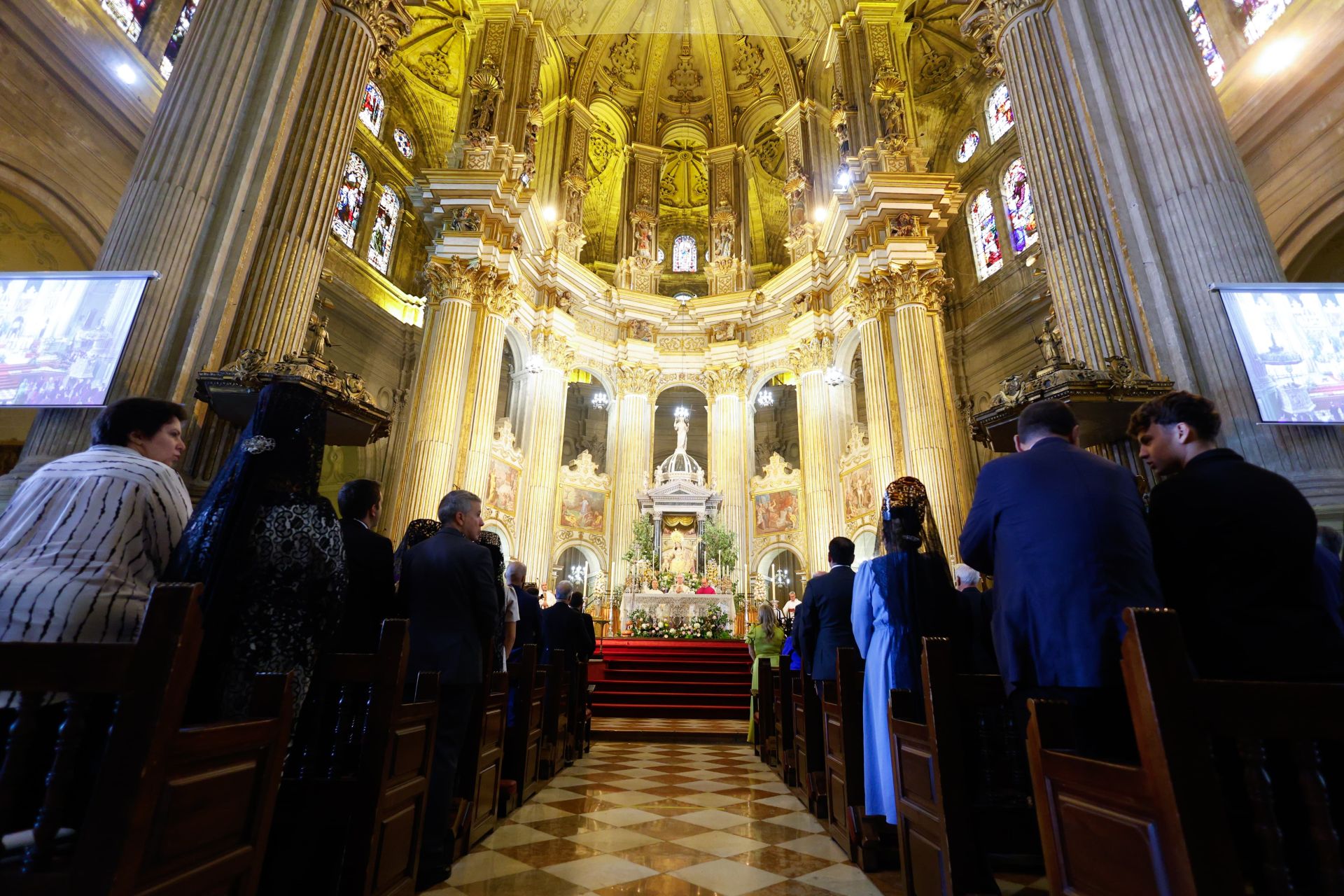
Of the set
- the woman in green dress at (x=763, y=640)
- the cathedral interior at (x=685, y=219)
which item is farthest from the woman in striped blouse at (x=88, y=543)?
the woman in green dress at (x=763, y=640)

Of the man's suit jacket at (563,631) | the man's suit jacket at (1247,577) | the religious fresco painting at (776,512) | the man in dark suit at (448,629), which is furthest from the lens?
the religious fresco painting at (776,512)

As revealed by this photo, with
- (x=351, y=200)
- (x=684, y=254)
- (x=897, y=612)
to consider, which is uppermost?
(x=684, y=254)

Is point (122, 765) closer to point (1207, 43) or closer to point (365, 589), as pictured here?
point (365, 589)

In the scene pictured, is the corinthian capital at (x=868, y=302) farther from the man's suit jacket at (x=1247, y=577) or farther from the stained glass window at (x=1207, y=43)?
the man's suit jacket at (x=1247, y=577)

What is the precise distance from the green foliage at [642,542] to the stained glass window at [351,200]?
33.3 ft

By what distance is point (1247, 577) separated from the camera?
63.3 inches

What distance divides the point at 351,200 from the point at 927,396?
14.7m

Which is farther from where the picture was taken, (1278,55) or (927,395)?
(927,395)

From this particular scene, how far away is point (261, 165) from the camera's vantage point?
604 cm

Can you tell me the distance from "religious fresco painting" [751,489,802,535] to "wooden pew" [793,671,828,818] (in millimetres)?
12624

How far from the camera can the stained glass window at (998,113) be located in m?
16.1

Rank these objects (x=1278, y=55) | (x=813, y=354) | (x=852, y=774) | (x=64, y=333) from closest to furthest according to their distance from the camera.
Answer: (x=852, y=774)
(x=64, y=333)
(x=1278, y=55)
(x=813, y=354)

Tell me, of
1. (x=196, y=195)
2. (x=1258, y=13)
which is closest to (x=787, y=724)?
(x=196, y=195)

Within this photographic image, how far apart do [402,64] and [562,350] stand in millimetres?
9553
